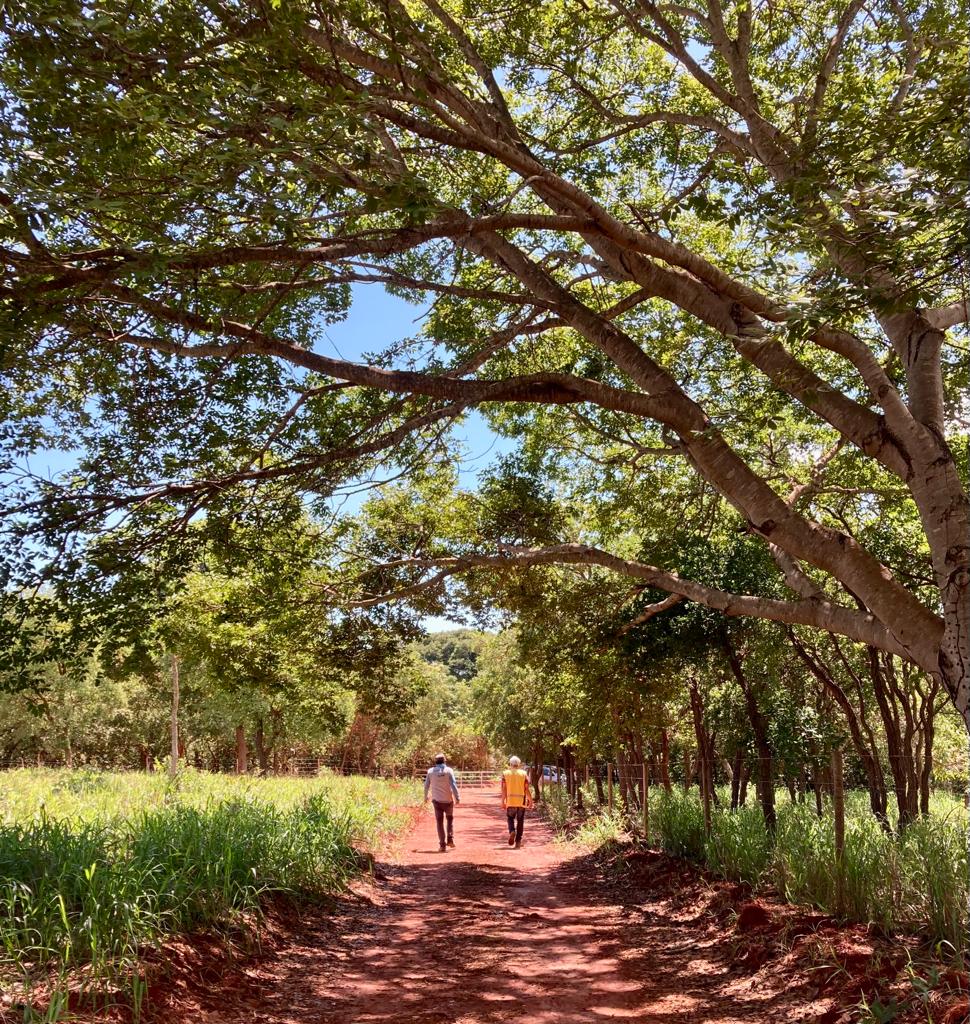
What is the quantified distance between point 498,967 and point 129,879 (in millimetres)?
3041

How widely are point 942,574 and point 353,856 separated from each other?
8184mm

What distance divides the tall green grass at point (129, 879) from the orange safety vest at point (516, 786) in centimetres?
465

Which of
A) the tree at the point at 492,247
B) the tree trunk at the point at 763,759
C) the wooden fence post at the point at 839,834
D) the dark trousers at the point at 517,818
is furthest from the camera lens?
the dark trousers at the point at 517,818

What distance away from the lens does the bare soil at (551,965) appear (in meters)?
5.21

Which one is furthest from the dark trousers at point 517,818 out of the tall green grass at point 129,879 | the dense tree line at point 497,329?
the tall green grass at point 129,879

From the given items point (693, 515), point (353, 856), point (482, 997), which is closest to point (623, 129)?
point (693, 515)

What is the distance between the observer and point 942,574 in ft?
18.1

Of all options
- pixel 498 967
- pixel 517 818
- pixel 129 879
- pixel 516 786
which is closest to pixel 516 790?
pixel 516 786

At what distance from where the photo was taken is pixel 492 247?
281 inches

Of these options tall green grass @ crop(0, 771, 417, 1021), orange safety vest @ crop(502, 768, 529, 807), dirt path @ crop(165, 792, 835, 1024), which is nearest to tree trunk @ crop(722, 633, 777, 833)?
dirt path @ crop(165, 792, 835, 1024)

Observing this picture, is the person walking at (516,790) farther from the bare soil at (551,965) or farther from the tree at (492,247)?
the tree at (492,247)

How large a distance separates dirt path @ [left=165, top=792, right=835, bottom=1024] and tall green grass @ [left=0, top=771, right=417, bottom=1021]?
549mm

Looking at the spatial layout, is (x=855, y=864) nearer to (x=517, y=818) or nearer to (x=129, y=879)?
(x=129, y=879)

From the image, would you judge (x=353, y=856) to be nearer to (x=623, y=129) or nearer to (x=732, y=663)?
(x=732, y=663)
